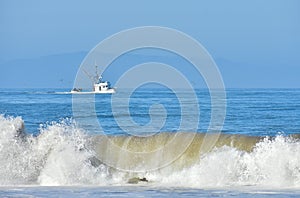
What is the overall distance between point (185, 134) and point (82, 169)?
4.86m

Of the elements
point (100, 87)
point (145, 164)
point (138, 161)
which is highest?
point (100, 87)

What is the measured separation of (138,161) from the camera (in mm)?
24906

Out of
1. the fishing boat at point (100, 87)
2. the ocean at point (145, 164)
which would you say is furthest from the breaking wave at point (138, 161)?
the fishing boat at point (100, 87)

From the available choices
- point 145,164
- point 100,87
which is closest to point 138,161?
point 145,164

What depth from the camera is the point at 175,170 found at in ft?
78.1

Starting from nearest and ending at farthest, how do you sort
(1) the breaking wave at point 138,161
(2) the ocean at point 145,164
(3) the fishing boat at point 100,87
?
1. (2) the ocean at point 145,164
2. (1) the breaking wave at point 138,161
3. (3) the fishing boat at point 100,87

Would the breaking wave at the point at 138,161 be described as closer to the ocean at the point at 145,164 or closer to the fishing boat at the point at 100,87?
the ocean at the point at 145,164

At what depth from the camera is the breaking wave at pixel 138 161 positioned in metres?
21.5

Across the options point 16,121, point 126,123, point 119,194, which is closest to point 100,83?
point 126,123

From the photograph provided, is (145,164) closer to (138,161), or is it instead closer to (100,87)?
(138,161)

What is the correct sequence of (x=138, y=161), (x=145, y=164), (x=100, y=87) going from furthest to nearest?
(x=100, y=87) → (x=138, y=161) → (x=145, y=164)

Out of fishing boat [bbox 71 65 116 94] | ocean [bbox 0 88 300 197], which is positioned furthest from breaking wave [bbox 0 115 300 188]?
fishing boat [bbox 71 65 116 94]

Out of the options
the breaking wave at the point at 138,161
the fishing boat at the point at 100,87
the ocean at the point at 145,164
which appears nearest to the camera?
the ocean at the point at 145,164

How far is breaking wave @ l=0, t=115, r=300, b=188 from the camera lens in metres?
21.5
